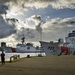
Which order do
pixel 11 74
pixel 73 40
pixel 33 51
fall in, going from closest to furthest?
pixel 11 74 < pixel 73 40 < pixel 33 51

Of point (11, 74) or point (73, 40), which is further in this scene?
point (73, 40)

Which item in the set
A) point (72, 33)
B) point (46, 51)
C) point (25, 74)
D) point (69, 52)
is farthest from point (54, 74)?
point (72, 33)

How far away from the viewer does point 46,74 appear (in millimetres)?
22891

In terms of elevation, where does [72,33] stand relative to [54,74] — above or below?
above

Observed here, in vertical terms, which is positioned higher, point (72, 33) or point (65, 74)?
point (72, 33)

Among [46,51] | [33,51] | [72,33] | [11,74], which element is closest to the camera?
[11,74]

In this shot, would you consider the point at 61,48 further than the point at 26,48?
No

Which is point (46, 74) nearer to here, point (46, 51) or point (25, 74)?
point (25, 74)

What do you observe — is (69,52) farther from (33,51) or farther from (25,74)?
(25,74)

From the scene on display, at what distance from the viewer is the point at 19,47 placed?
154 meters

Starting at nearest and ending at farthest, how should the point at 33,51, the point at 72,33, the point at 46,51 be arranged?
1. the point at 46,51
2. the point at 72,33
3. the point at 33,51

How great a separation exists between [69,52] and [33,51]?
4395cm

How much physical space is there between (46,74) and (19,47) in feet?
433

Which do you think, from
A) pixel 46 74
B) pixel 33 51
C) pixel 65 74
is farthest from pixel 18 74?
pixel 33 51
